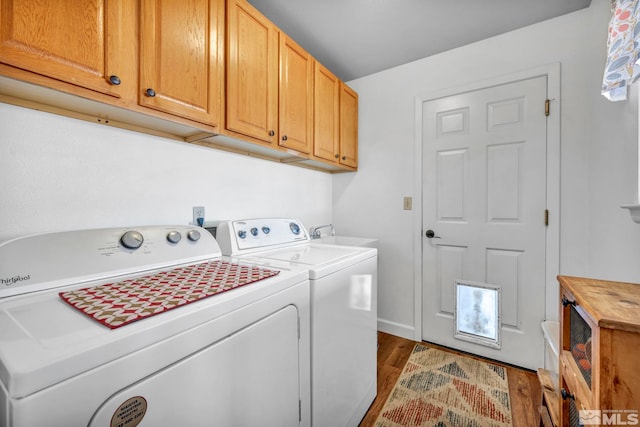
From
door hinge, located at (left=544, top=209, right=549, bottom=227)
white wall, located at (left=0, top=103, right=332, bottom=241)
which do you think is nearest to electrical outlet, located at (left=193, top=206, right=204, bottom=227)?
white wall, located at (left=0, top=103, right=332, bottom=241)

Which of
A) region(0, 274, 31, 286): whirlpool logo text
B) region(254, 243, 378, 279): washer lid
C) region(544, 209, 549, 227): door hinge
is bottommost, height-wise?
region(254, 243, 378, 279): washer lid

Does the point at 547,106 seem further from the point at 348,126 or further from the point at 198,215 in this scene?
the point at 198,215

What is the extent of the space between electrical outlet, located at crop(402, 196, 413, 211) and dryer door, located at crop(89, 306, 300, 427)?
5.47 ft

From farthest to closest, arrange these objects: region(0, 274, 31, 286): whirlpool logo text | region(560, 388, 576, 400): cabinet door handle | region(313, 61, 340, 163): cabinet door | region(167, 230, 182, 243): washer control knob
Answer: region(313, 61, 340, 163): cabinet door < region(167, 230, 182, 243): washer control knob < region(560, 388, 576, 400): cabinet door handle < region(0, 274, 31, 286): whirlpool logo text

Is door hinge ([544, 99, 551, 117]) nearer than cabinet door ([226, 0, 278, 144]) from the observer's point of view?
No

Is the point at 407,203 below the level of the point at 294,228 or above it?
above

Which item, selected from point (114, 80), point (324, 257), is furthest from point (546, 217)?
point (114, 80)

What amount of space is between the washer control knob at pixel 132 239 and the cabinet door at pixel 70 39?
0.53 metres

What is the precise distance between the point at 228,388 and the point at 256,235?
90cm

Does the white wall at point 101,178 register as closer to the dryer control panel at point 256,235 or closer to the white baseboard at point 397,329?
the dryer control panel at point 256,235

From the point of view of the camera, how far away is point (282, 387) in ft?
3.04

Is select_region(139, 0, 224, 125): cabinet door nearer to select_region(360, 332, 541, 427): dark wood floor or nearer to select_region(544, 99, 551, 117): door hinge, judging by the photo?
select_region(360, 332, 541, 427): dark wood floor

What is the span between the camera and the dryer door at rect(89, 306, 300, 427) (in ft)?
1.86

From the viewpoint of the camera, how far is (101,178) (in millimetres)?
1162
